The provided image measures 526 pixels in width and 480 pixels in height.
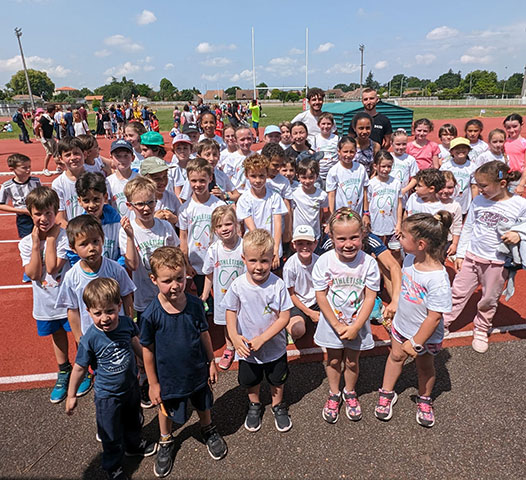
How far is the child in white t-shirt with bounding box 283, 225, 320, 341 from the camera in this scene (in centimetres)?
369

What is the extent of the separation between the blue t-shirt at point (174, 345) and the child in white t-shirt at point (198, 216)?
1426mm

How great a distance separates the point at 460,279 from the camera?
4.41 meters

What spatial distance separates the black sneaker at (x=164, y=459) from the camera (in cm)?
277

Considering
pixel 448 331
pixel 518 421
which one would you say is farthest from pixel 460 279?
pixel 518 421

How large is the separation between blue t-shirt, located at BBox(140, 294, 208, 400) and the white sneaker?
325cm

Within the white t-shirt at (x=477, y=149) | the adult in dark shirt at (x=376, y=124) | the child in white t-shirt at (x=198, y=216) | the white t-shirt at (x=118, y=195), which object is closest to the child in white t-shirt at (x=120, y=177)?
the white t-shirt at (x=118, y=195)

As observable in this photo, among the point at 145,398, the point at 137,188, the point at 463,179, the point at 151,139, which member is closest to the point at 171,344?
the point at 145,398

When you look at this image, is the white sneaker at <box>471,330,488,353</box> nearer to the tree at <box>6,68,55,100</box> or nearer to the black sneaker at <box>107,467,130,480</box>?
the black sneaker at <box>107,467,130,480</box>

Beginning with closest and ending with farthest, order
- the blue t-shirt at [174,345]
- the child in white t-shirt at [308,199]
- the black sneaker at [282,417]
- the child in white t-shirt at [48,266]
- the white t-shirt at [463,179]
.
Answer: the blue t-shirt at [174,345], the black sneaker at [282,417], the child in white t-shirt at [48,266], the child in white t-shirt at [308,199], the white t-shirt at [463,179]

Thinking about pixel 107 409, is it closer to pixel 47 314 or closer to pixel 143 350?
pixel 143 350

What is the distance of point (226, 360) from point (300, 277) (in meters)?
1.25

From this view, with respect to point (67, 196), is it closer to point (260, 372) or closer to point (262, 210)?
point (262, 210)

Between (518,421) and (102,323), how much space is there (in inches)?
140

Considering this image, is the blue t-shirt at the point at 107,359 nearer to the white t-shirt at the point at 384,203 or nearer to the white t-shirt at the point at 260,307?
the white t-shirt at the point at 260,307
